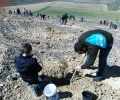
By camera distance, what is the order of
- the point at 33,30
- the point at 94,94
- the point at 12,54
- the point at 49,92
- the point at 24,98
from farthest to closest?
the point at 33,30
the point at 12,54
the point at 94,94
the point at 24,98
the point at 49,92

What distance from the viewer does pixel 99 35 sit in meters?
6.96

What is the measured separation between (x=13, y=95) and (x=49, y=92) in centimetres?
131

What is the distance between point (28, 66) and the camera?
6.32m

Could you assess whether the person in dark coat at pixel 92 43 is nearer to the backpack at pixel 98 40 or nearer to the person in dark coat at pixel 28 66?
the backpack at pixel 98 40

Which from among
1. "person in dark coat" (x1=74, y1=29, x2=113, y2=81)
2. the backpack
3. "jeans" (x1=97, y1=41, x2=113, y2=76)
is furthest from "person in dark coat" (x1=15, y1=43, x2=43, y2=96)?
"jeans" (x1=97, y1=41, x2=113, y2=76)

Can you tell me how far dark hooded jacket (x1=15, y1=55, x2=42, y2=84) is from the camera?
630 cm

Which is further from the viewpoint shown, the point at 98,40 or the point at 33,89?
the point at 98,40

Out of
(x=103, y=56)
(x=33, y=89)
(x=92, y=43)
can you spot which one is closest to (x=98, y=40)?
(x=92, y=43)

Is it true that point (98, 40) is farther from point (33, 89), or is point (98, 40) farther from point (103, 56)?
point (33, 89)

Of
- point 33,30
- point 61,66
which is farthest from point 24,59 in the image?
point 33,30

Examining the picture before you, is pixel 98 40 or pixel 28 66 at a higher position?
pixel 98 40

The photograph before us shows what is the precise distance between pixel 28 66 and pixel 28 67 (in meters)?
0.04

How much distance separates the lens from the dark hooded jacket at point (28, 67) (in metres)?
6.30

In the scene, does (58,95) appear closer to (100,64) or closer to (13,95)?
(13,95)
